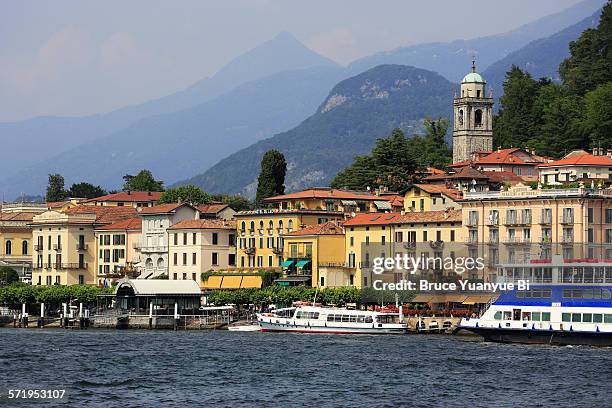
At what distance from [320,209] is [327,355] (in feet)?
158

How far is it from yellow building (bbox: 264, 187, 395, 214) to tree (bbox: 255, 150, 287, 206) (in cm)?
1772

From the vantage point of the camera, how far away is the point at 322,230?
124m

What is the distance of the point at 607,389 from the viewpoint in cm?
6481

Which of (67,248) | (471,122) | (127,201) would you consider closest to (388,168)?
(471,122)

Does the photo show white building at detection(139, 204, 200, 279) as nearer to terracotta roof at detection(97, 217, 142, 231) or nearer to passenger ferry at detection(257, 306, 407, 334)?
terracotta roof at detection(97, 217, 142, 231)

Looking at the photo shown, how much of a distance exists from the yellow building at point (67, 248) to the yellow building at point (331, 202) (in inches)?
869

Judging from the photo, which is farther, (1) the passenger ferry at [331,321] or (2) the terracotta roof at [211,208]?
(2) the terracotta roof at [211,208]

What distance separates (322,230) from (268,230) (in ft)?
28.1

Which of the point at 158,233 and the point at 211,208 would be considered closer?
the point at 158,233

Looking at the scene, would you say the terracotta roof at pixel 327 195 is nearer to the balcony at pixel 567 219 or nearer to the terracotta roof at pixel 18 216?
the balcony at pixel 567 219

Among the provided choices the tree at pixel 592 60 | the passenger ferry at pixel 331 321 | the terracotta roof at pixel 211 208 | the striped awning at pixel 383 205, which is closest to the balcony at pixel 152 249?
the terracotta roof at pixel 211 208

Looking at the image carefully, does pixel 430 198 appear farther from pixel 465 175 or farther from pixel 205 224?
pixel 205 224

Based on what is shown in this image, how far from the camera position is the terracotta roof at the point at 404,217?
117 meters

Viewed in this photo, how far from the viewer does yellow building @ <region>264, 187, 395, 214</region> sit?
132 metres
